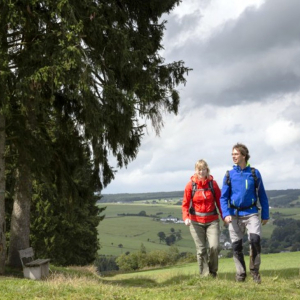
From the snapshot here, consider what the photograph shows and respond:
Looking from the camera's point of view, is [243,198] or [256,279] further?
[256,279]

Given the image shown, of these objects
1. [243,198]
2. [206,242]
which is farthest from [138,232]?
[243,198]

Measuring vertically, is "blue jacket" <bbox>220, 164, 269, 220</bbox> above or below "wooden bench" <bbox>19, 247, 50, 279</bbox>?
above

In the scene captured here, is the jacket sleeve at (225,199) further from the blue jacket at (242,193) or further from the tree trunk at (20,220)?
the tree trunk at (20,220)

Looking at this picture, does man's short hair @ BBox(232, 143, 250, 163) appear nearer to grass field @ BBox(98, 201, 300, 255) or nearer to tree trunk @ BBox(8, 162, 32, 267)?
tree trunk @ BBox(8, 162, 32, 267)

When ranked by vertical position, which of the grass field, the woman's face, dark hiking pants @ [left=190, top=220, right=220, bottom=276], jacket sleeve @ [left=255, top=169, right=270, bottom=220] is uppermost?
the woman's face

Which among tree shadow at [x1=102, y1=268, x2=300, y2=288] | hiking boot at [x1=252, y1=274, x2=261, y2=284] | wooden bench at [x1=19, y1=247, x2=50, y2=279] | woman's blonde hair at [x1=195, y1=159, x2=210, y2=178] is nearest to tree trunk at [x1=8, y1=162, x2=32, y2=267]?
wooden bench at [x1=19, y1=247, x2=50, y2=279]

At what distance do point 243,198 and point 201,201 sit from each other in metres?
0.91

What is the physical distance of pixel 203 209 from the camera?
28.6ft

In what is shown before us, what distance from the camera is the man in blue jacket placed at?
8.05 metres

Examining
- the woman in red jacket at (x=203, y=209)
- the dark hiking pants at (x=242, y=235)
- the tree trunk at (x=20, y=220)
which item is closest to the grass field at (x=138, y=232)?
the tree trunk at (x=20, y=220)

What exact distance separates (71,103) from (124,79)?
1.90m

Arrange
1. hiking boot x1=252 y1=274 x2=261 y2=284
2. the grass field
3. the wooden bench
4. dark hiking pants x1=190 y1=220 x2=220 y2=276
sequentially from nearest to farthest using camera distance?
hiking boot x1=252 y1=274 x2=261 y2=284 < dark hiking pants x1=190 y1=220 x2=220 y2=276 < the wooden bench < the grass field

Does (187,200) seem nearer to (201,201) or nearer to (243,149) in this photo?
(201,201)

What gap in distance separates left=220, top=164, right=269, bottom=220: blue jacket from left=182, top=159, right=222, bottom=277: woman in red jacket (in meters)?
0.51
